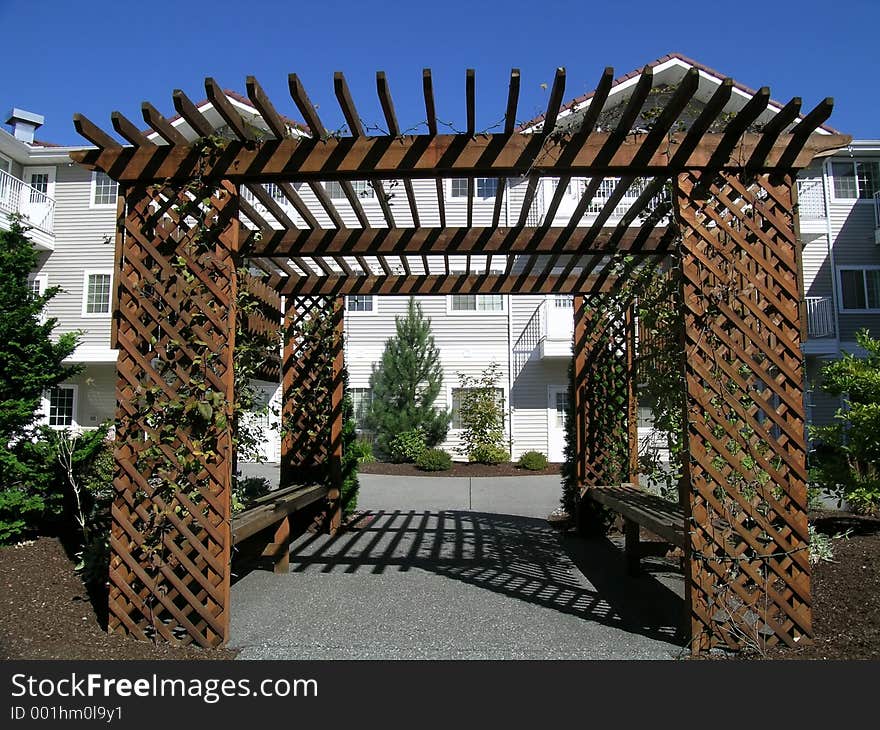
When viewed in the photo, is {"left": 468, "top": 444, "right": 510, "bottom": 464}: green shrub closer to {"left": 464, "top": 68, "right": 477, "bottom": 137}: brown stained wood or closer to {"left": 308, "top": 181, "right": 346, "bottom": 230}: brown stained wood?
{"left": 308, "top": 181, "right": 346, "bottom": 230}: brown stained wood

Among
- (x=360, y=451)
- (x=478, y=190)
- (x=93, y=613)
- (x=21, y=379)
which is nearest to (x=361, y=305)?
(x=478, y=190)

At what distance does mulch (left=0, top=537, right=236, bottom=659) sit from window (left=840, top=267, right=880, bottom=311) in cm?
1843

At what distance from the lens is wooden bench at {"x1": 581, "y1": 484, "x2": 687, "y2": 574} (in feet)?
14.2

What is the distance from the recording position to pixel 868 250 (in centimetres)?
1719

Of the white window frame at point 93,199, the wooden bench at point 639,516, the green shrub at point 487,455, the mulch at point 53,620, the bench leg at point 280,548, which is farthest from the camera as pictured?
the white window frame at point 93,199

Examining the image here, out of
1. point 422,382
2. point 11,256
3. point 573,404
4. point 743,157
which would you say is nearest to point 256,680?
point 743,157

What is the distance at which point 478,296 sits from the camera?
16734 mm

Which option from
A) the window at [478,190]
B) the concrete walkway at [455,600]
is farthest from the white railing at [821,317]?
the concrete walkway at [455,600]

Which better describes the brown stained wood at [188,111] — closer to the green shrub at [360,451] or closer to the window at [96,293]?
the green shrub at [360,451]

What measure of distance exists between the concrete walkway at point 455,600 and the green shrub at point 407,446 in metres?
7.35

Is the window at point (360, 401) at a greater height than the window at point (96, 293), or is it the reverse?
the window at point (96, 293)

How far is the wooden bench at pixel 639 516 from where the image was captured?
4336 mm

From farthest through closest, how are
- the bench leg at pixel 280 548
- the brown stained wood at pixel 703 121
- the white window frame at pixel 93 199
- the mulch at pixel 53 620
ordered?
the white window frame at pixel 93 199
the bench leg at pixel 280 548
the mulch at pixel 53 620
the brown stained wood at pixel 703 121

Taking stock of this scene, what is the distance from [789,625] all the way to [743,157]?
2964mm
